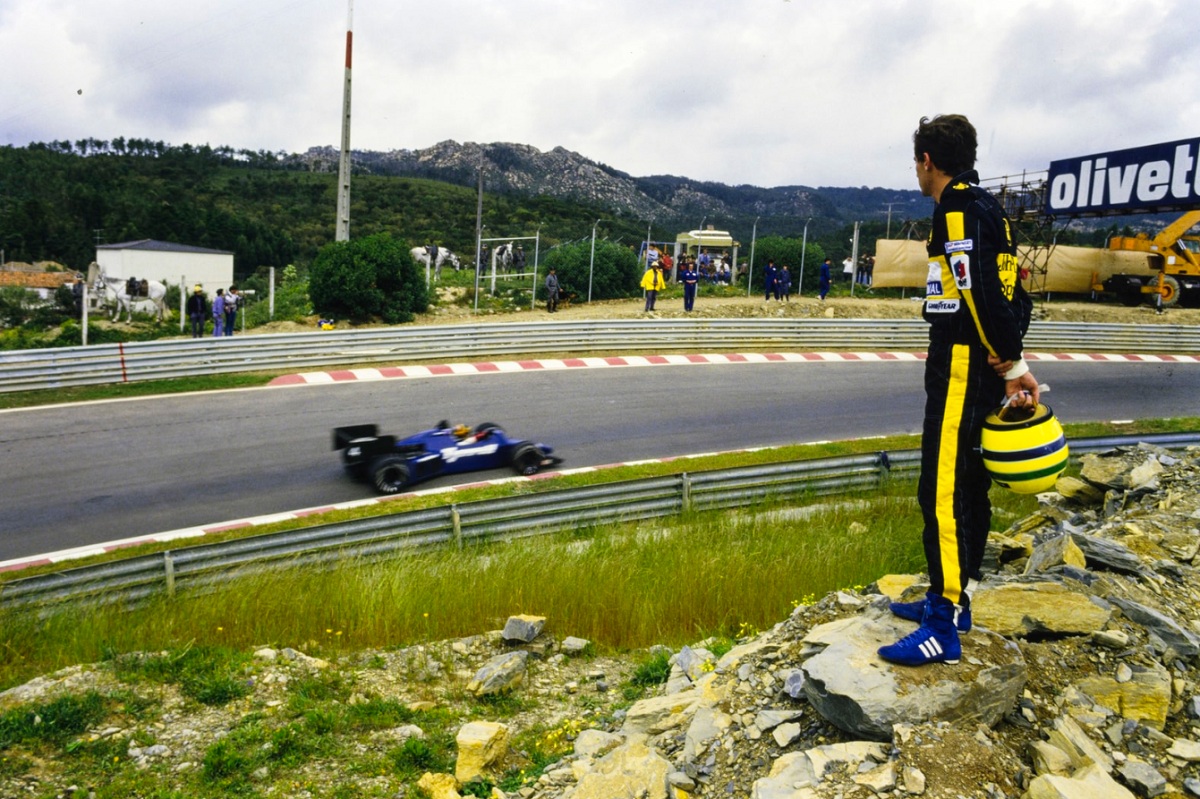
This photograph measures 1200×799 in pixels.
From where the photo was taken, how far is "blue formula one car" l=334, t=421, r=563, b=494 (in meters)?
12.3

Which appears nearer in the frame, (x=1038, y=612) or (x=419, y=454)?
(x=1038, y=612)

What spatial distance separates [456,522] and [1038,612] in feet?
20.3

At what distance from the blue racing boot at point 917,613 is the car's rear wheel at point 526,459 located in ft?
29.8

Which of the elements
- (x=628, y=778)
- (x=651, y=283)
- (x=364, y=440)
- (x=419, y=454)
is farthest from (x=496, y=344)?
(x=628, y=778)

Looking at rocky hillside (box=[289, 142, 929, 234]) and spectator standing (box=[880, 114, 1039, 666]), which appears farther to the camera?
rocky hillside (box=[289, 142, 929, 234])

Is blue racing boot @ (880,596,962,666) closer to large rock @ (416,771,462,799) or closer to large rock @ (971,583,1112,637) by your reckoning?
large rock @ (971,583,1112,637)

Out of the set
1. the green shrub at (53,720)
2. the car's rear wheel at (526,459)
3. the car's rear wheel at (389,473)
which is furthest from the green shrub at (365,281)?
the green shrub at (53,720)

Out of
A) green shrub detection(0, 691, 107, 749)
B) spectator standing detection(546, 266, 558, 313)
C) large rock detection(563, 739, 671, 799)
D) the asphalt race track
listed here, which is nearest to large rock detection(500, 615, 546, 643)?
large rock detection(563, 739, 671, 799)

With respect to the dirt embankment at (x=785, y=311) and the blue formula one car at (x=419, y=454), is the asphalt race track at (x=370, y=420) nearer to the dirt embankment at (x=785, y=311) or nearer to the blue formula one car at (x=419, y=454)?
the blue formula one car at (x=419, y=454)

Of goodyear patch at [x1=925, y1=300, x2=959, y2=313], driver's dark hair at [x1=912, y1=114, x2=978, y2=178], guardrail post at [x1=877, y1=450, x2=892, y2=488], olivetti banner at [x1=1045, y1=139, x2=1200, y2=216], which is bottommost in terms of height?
guardrail post at [x1=877, y1=450, x2=892, y2=488]

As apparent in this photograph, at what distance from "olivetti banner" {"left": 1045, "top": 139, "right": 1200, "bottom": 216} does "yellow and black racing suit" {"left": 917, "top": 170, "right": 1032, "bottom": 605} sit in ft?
83.3

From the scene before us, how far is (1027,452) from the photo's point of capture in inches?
146

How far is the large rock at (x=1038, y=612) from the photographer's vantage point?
425 centimetres

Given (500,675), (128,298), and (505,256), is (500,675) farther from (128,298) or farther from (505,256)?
(128,298)
